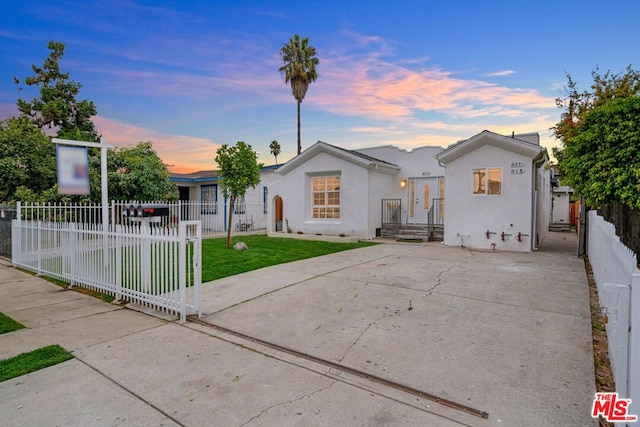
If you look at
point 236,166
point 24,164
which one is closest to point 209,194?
point 24,164

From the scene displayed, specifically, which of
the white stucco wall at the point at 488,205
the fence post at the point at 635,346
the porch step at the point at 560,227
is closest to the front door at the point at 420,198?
the white stucco wall at the point at 488,205

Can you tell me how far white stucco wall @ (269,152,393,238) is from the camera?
15352 millimetres

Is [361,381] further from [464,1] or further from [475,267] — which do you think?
[464,1]

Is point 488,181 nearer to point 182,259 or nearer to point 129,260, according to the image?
point 182,259

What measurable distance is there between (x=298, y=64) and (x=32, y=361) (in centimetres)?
2716

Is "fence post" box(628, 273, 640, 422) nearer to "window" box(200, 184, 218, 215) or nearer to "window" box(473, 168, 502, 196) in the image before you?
"window" box(473, 168, 502, 196)

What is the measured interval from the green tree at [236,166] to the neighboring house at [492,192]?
750 cm

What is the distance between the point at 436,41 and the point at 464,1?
1765 millimetres

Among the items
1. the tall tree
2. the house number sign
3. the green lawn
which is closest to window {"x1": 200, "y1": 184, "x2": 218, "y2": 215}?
the green lawn

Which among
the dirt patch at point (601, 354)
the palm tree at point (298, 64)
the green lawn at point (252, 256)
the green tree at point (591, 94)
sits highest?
the palm tree at point (298, 64)

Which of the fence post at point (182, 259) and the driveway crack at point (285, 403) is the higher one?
the fence post at point (182, 259)

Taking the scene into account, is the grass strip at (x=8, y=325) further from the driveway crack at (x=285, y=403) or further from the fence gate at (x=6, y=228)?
the fence gate at (x=6, y=228)

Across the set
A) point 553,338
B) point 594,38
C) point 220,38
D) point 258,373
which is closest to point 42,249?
point 258,373

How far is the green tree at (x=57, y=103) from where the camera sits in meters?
23.5
